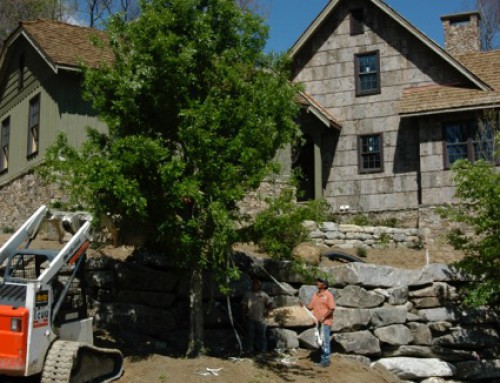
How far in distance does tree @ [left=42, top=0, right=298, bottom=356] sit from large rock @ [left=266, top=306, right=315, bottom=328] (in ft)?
6.44

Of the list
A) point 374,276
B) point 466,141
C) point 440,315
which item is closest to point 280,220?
point 374,276

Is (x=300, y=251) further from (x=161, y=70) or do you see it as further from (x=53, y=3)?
(x=53, y=3)

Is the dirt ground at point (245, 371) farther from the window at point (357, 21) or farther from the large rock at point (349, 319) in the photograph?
the window at point (357, 21)

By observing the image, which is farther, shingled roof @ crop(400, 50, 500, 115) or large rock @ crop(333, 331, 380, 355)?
shingled roof @ crop(400, 50, 500, 115)

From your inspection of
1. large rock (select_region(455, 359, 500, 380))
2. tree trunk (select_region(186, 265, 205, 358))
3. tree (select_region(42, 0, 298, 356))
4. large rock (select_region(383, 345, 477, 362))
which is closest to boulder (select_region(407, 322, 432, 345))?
large rock (select_region(383, 345, 477, 362))

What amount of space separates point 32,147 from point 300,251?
919cm

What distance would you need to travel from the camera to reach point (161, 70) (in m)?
11.3

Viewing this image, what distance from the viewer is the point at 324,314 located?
12164 mm

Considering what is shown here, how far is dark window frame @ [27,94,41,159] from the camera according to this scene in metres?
20.2

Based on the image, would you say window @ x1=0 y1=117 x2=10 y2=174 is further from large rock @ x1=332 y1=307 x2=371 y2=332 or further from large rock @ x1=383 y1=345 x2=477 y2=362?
large rock @ x1=383 y1=345 x2=477 y2=362

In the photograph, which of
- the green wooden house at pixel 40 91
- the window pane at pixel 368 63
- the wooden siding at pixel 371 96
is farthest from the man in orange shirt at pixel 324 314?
the window pane at pixel 368 63

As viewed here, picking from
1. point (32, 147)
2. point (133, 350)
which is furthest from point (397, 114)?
point (133, 350)

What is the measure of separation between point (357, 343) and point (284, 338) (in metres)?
1.49

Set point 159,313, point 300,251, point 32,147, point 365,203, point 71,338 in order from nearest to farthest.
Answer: point 71,338 → point 159,313 → point 300,251 → point 32,147 → point 365,203
